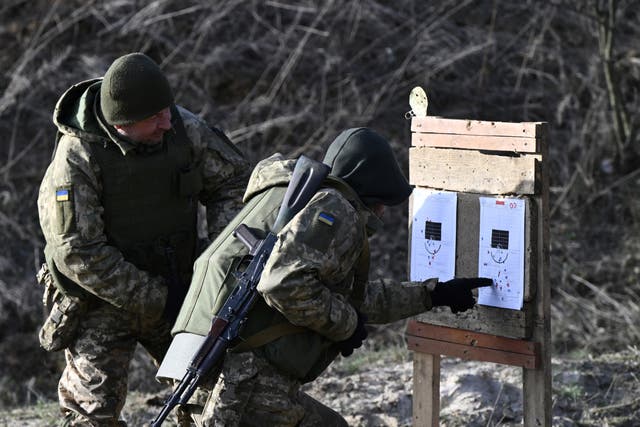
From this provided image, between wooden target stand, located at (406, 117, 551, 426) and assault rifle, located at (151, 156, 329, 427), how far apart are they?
956mm

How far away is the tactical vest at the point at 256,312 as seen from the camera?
3498 mm

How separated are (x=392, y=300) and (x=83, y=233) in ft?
4.33

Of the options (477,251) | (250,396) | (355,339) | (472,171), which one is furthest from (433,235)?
(250,396)

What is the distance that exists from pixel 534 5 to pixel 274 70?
263 cm

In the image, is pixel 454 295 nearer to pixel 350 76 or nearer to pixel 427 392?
pixel 427 392

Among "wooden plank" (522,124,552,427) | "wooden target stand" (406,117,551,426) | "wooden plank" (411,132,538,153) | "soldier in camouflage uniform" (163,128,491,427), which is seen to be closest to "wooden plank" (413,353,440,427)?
"wooden target stand" (406,117,551,426)

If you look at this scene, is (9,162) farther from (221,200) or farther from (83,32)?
(221,200)

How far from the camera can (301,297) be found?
11.0 ft

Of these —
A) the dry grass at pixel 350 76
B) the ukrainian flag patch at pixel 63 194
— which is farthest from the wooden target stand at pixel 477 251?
the dry grass at pixel 350 76

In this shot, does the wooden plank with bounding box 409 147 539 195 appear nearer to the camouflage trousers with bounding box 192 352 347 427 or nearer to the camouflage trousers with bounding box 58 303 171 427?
the camouflage trousers with bounding box 192 352 347 427

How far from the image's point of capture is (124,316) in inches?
167

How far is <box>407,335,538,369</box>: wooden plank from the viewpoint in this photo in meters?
4.12

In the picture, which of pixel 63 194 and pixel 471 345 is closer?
pixel 63 194

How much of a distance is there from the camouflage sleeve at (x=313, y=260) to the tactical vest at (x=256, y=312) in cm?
10
